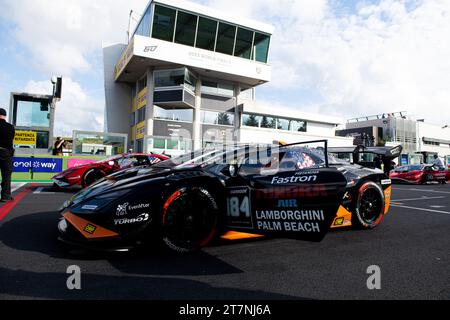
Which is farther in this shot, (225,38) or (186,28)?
(225,38)

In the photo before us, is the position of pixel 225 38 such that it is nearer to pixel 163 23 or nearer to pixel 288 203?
pixel 163 23

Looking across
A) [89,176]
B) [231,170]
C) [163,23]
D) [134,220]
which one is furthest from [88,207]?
[163,23]

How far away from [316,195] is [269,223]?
512 mm

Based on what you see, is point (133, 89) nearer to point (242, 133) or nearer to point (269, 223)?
point (242, 133)

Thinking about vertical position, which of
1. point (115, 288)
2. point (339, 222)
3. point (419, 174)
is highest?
point (419, 174)

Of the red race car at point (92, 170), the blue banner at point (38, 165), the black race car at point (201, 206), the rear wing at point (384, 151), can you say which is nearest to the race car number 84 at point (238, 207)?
the black race car at point (201, 206)

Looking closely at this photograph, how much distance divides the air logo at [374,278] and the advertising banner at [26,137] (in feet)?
46.2

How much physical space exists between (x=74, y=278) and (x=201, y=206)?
127cm

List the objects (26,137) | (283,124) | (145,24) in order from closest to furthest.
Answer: (26,137), (145,24), (283,124)

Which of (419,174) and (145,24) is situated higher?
(145,24)

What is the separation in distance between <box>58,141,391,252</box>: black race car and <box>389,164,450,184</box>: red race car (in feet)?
46.5

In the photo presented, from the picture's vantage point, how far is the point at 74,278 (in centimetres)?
233

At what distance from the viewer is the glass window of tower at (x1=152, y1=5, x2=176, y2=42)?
69.6ft

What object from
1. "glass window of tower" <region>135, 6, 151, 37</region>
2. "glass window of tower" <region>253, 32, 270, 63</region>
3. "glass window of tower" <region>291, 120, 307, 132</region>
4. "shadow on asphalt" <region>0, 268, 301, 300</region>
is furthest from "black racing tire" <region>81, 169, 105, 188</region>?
"glass window of tower" <region>291, 120, 307, 132</region>
